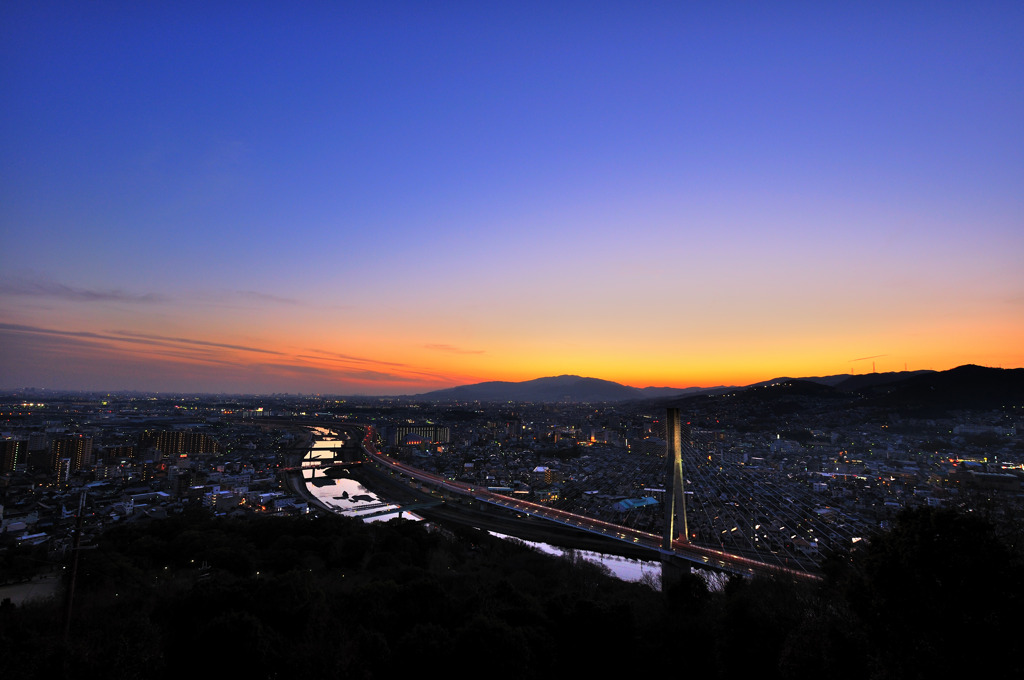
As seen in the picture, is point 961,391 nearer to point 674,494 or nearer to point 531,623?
point 674,494

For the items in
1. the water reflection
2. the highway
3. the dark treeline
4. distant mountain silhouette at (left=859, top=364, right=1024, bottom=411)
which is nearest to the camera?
the dark treeline

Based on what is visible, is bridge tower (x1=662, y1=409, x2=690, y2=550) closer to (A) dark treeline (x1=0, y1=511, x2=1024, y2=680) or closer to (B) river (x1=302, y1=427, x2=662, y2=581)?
(B) river (x1=302, y1=427, x2=662, y2=581)

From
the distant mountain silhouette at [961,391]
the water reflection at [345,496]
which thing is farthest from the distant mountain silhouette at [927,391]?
the water reflection at [345,496]

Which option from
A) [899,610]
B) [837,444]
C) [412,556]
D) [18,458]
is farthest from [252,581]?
[837,444]

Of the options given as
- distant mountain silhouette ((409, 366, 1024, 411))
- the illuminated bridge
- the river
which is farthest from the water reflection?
distant mountain silhouette ((409, 366, 1024, 411))

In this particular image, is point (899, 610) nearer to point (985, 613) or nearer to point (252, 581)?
point (985, 613)

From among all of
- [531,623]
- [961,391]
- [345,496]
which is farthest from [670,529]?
[961,391]
